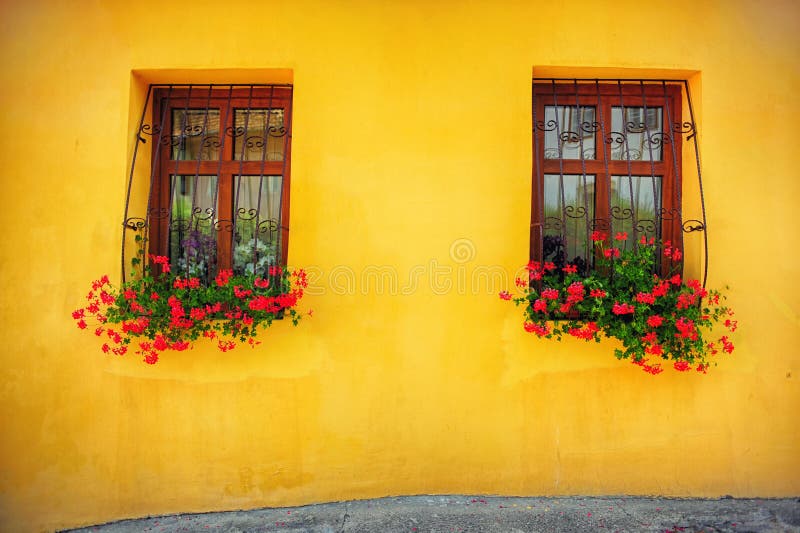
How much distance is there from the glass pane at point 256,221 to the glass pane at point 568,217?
1.74 metres

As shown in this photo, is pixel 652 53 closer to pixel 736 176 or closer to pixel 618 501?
pixel 736 176

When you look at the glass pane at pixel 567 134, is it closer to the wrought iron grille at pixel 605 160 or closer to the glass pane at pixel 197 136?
the wrought iron grille at pixel 605 160

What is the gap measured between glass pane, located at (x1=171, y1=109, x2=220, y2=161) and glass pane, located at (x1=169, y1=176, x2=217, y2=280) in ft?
0.49

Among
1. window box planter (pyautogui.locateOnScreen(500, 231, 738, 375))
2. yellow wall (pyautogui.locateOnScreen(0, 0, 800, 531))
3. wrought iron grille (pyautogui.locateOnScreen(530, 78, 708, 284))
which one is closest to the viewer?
window box planter (pyautogui.locateOnScreen(500, 231, 738, 375))

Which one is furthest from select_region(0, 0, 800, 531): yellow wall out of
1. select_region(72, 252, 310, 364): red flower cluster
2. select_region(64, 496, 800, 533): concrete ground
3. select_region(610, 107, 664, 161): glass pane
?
select_region(610, 107, 664, 161): glass pane

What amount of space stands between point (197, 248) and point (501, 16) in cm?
240

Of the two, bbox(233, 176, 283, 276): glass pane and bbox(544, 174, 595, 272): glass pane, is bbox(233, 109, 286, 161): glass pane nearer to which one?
bbox(233, 176, 283, 276): glass pane

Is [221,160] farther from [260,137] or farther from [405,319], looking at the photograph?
[405,319]

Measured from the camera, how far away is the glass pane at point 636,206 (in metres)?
3.88

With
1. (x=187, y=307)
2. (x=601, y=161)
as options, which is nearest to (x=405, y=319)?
(x=187, y=307)

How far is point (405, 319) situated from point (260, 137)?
152 centimetres

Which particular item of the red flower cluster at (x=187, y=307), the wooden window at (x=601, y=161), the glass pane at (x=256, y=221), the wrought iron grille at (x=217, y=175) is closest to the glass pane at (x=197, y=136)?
the wrought iron grille at (x=217, y=175)

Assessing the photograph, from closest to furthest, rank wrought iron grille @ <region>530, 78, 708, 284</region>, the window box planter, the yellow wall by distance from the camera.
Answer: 1. the window box planter
2. the yellow wall
3. wrought iron grille @ <region>530, 78, 708, 284</region>

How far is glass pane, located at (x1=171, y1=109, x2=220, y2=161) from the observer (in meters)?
3.94
